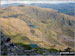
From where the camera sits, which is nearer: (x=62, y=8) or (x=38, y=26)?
(x=62, y=8)

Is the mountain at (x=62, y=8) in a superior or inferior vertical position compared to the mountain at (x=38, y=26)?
superior

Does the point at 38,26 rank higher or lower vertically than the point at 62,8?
lower

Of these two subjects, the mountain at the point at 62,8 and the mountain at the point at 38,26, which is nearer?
the mountain at the point at 62,8

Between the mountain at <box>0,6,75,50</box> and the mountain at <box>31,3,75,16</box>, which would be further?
the mountain at <box>0,6,75,50</box>

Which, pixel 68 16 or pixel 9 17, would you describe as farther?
pixel 9 17

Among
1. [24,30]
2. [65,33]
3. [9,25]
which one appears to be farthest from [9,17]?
[65,33]

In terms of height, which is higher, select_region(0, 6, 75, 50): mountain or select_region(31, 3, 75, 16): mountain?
select_region(31, 3, 75, 16): mountain

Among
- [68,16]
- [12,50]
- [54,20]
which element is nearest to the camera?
[12,50]

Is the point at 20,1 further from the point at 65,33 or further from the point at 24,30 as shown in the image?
the point at 65,33
